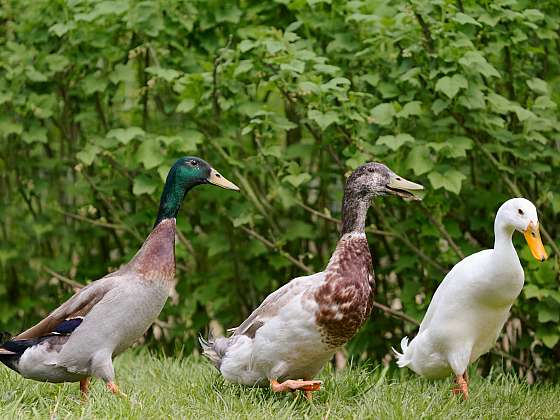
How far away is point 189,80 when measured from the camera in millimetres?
6402

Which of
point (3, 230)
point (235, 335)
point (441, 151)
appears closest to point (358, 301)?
point (235, 335)

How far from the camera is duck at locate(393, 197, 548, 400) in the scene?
4.73 metres

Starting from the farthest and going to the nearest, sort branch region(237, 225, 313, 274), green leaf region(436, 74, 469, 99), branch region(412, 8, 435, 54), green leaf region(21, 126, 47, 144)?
green leaf region(21, 126, 47, 144) < branch region(237, 225, 313, 274) < branch region(412, 8, 435, 54) < green leaf region(436, 74, 469, 99)

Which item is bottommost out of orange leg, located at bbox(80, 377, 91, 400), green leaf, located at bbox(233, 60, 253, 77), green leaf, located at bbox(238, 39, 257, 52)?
orange leg, located at bbox(80, 377, 91, 400)

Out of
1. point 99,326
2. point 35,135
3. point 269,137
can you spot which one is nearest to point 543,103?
point 269,137

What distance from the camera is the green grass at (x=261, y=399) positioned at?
446cm

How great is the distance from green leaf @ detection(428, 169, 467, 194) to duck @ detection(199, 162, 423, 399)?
1.03m

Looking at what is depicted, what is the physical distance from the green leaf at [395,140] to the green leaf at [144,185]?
5.13ft

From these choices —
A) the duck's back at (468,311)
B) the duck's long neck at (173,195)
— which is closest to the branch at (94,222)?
the duck's long neck at (173,195)

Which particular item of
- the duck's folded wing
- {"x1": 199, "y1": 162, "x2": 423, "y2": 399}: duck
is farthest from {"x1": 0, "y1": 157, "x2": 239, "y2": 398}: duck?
{"x1": 199, "y1": 162, "x2": 423, "y2": 399}: duck

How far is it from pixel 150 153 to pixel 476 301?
247 cm

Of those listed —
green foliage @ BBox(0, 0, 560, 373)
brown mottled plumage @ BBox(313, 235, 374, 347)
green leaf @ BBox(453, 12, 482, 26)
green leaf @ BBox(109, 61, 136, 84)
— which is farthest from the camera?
green leaf @ BBox(109, 61, 136, 84)

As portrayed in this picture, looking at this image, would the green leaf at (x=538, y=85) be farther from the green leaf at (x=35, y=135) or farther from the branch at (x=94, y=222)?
the green leaf at (x=35, y=135)

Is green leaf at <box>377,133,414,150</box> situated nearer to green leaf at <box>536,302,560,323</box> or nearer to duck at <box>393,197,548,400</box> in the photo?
duck at <box>393,197,548,400</box>
